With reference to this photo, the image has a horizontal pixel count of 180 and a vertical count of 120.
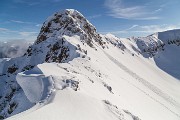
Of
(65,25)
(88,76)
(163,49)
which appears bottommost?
(88,76)

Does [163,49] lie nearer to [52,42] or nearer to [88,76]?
[52,42]

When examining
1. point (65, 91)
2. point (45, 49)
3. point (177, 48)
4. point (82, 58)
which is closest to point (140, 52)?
point (177, 48)

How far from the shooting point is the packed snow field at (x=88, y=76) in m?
15.0

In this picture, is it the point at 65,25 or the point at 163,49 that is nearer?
the point at 65,25

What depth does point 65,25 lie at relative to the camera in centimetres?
5934

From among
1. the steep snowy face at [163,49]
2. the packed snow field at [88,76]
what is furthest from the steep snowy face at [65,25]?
the steep snowy face at [163,49]

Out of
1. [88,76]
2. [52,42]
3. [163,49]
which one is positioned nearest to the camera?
[88,76]

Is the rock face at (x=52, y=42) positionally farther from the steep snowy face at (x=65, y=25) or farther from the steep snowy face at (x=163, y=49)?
the steep snowy face at (x=163, y=49)

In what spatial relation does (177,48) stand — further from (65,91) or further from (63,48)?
(65,91)

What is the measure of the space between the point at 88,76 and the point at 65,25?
1415 inches

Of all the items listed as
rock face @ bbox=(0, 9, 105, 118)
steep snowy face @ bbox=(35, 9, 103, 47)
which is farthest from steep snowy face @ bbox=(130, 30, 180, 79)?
steep snowy face @ bbox=(35, 9, 103, 47)

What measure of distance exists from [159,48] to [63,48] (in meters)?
56.1

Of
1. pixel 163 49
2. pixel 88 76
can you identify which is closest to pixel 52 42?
pixel 88 76

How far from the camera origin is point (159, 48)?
296 feet
